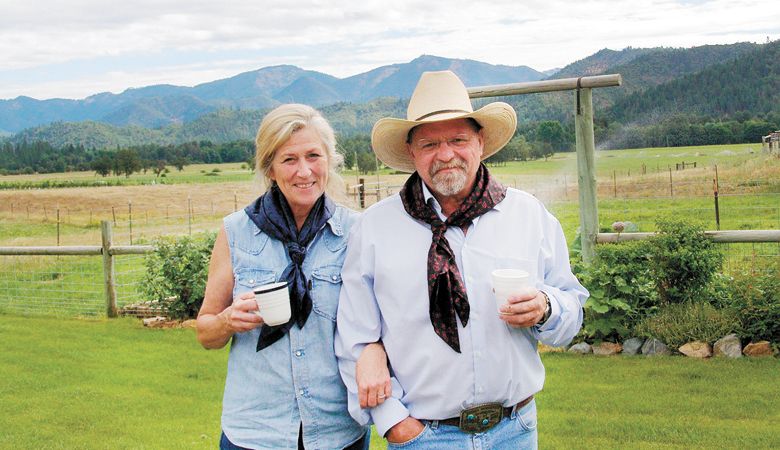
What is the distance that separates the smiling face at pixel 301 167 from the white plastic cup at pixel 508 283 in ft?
2.09

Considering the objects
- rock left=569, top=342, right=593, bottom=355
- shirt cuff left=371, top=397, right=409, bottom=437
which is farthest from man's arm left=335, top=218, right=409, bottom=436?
A: rock left=569, top=342, right=593, bottom=355

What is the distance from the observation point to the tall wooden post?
6.46 metres

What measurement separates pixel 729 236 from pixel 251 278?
4917 mm

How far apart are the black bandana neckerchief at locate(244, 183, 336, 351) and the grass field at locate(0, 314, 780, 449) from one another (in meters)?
2.76

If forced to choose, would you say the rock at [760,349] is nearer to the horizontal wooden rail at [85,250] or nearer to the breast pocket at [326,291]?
the breast pocket at [326,291]

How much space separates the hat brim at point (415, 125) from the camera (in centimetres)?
238

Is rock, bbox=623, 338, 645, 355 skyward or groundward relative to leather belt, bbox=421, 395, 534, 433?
groundward

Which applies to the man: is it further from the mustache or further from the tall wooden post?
the tall wooden post

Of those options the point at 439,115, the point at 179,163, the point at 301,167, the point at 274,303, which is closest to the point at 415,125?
the point at 439,115

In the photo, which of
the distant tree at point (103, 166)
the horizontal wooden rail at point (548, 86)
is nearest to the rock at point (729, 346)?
the horizontal wooden rail at point (548, 86)

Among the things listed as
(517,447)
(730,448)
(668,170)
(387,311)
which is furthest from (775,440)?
(668,170)

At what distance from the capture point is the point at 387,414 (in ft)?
7.18

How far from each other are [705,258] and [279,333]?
4.72 meters

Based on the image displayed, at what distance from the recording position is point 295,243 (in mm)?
2307
